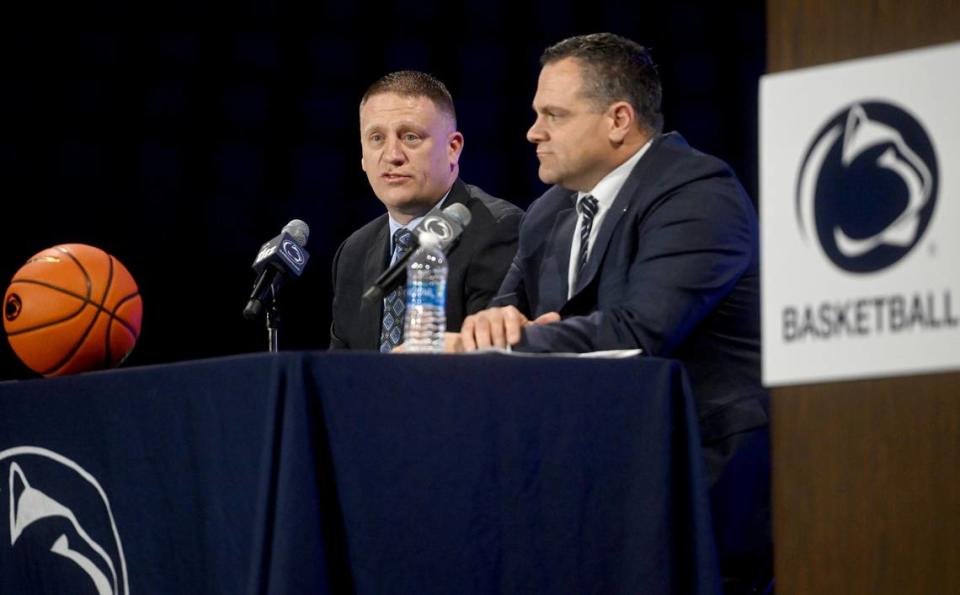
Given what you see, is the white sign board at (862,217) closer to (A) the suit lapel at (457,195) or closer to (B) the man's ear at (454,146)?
(A) the suit lapel at (457,195)

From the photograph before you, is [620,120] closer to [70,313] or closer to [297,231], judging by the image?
[297,231]

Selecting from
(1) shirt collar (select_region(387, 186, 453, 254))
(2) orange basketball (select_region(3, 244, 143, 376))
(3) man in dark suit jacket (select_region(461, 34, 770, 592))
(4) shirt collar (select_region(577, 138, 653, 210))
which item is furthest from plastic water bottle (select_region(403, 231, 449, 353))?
(1) shirt collar (select_region(387, 186, 453, 254))

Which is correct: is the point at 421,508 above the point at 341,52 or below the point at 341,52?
below

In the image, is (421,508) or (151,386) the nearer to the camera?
(421,508)

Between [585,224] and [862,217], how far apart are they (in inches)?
60.7

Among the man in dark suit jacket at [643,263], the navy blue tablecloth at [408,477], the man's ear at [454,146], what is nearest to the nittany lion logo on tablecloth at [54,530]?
the navy blue tablecloth at [408,477]

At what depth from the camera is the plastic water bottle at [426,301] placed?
209 centimetres

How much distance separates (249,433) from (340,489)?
5.1 inches

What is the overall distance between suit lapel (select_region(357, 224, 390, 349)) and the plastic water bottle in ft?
1.72

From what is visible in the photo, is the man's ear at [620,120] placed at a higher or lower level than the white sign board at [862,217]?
higher

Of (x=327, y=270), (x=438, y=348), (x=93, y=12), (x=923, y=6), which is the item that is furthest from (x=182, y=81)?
(x=923, y=6)

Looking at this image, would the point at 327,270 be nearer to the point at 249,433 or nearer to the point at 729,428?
the point at 729,428

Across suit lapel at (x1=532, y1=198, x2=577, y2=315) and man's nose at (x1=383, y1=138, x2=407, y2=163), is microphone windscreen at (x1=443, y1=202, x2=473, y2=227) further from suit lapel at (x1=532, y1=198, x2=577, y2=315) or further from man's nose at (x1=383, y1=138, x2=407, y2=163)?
man's nose at (x1=383, y1=138, x2=407, y2=163)

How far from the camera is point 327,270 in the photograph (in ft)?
13.6
